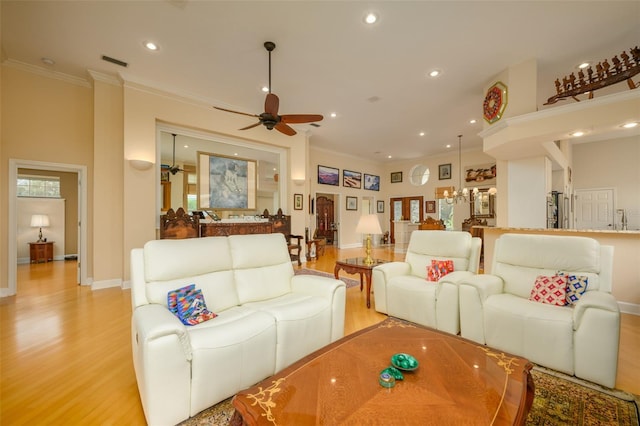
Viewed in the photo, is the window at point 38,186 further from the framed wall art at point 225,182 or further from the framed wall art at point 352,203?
the framed wall art at point 352,203

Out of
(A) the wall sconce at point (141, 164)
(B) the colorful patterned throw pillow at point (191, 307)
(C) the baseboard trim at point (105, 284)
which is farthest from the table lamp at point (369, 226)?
(C) the baseboard trim at point (105, 284)

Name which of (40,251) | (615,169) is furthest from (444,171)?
(40,251)

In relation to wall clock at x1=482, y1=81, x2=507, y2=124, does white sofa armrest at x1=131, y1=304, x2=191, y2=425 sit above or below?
below

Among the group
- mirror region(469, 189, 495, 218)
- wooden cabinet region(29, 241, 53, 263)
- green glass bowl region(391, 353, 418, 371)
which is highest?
mirror region(469, 189, 495, 218)

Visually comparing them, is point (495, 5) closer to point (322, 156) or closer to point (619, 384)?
point (619, 384)

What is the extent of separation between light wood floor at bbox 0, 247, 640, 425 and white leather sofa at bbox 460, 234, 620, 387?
34 centimetres

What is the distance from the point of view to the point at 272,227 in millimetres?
5840

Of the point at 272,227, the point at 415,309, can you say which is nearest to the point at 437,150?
the point at 272,227

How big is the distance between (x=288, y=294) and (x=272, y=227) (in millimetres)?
3354

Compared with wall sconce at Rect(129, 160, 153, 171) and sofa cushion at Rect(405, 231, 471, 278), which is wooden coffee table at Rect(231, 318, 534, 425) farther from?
wall sconce at Rect(129, 160, 153, 171)

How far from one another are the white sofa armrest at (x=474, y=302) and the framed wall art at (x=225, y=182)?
188 inches

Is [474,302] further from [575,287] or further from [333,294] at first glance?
[333,294]

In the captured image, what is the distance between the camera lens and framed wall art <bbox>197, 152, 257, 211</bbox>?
17.9 ft

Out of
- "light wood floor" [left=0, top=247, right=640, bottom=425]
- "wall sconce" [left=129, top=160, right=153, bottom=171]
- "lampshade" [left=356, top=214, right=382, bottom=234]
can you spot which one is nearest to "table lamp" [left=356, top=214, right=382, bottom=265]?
"lampshade" [left=356, top=214, right=382, bottom=234]
